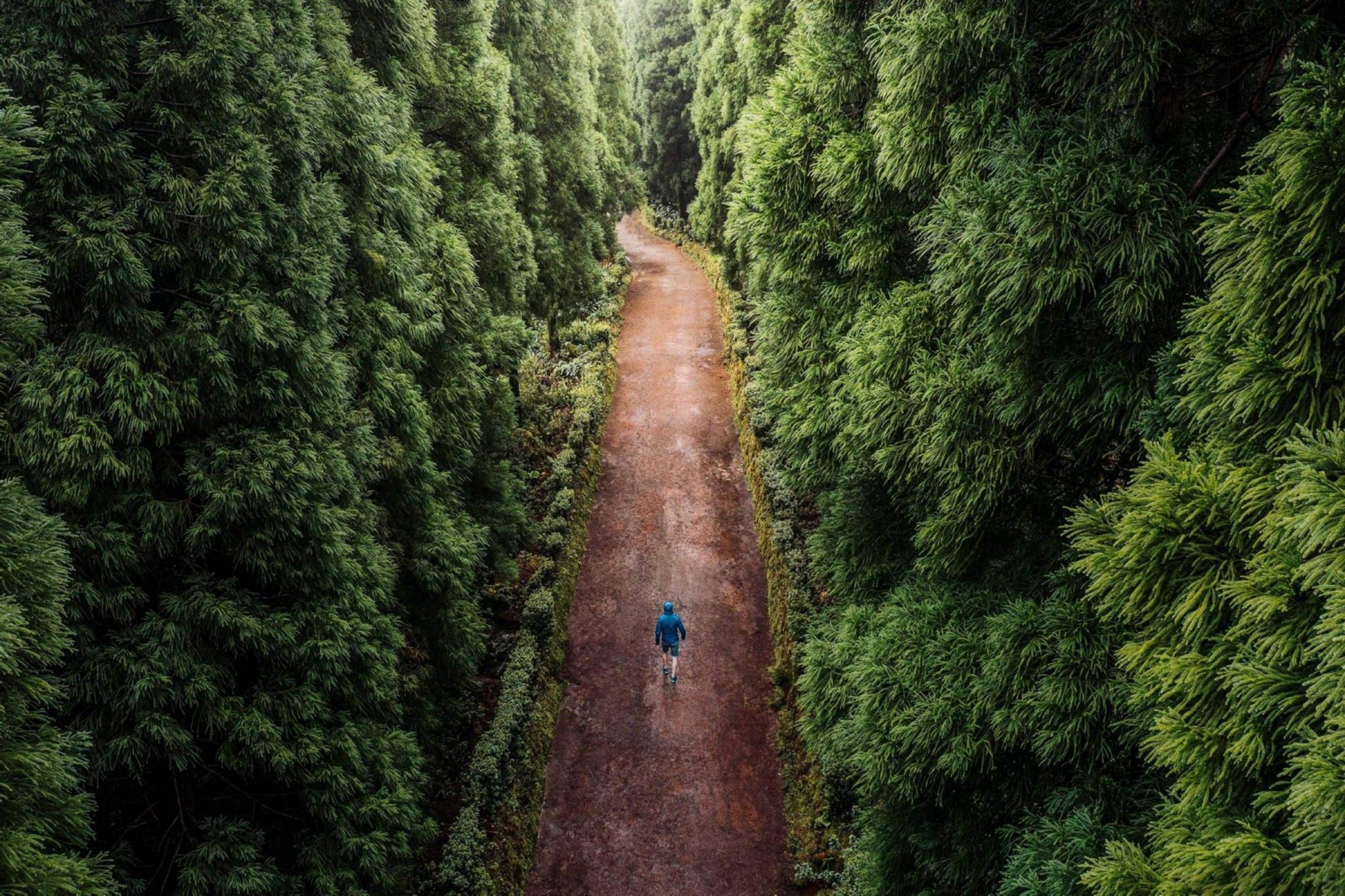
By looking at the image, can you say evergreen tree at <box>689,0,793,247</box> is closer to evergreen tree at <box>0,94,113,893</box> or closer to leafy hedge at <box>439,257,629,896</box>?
leafy hedge at <box>439,257,629,896</box>

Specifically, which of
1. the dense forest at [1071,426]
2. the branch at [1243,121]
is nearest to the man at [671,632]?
the dense forest at [1071,426]

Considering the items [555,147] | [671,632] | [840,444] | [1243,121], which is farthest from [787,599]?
[555,147]

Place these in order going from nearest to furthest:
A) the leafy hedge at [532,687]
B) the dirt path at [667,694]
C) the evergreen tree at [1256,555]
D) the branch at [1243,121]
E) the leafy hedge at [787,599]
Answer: the evergreen tree at [1256,555]
the branch at [1243,121]
the leafy hedge at [532,687]
the leafy hedge at [787,599]
the dirt path at [667,694]

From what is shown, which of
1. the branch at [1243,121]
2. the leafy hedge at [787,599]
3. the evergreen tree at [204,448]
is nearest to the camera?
the branch at [1243,121]

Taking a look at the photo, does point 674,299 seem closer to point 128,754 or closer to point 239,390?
point 239,390

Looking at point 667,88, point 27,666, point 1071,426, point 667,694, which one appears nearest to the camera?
point 27,666

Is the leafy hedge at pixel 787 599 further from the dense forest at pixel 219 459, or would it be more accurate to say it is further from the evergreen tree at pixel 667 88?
the evergreen tree at pixel 667 88

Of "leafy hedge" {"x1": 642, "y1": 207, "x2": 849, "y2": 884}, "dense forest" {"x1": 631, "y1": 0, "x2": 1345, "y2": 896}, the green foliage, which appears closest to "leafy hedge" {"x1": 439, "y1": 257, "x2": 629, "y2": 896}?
the green foliage

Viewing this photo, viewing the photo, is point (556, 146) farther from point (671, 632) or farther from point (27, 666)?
point (27, 666)
